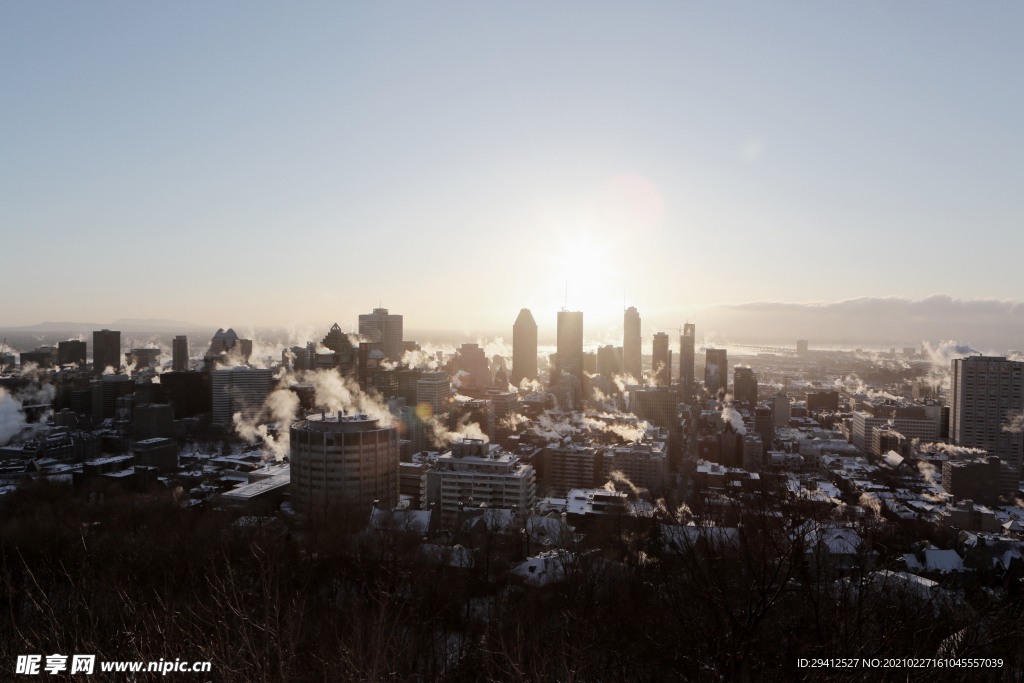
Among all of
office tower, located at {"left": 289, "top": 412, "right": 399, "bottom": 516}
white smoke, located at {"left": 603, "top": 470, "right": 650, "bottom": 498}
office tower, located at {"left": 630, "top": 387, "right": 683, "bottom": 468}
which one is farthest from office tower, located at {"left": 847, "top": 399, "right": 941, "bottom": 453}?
office tower, located at {"left": 289, "top": 412, "right": 399, "bottom": 516}

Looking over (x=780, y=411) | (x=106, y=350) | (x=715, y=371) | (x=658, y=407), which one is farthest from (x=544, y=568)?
(x=106, y=350)

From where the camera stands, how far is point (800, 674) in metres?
2.99

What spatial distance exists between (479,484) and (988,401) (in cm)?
1926

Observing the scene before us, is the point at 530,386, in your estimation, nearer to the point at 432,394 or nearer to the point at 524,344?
the point at 524,344

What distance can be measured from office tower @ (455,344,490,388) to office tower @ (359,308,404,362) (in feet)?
24.6

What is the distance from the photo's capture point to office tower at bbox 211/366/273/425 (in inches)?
1057

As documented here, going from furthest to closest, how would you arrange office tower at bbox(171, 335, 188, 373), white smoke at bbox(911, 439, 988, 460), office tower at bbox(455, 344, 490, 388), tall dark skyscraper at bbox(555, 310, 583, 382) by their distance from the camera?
tall dark skyscraper at bbox(555, 310, 583, 382), office tower at bbox(455, 344, 490, 388), office tower at bbox(171, 335, 188, 373), white smoke at bbox(911, 439, 988, 460)

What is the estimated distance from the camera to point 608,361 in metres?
41.8

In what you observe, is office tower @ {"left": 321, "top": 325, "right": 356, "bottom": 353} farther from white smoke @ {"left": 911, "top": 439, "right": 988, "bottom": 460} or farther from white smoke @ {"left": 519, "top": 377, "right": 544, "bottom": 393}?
white smoke @ {"left": 911, "top": 439, "right": 988, "bottom": 460}

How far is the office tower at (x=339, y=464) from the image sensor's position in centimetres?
1197

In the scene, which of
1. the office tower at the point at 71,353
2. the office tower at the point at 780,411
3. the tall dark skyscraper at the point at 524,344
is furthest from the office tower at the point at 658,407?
the office tower at the point at 71,353

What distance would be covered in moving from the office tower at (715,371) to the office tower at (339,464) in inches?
1180

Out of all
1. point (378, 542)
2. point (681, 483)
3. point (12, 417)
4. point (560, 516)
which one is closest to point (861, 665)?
point (378, 542)

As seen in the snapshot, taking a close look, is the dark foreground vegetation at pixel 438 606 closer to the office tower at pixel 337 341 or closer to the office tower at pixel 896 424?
the office tower at pixel 896 424
